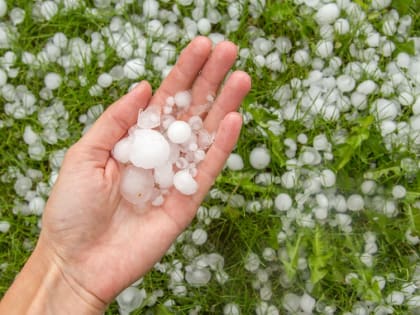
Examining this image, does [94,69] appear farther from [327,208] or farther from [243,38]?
[327,208]

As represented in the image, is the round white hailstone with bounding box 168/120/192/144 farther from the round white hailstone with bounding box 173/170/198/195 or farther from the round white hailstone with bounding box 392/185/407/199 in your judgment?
the round white hailstone with bounding box 392/185/407/199

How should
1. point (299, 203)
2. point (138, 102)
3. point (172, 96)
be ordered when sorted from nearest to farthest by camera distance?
point (138, 102) < point (172, 96) < point (299, 203)

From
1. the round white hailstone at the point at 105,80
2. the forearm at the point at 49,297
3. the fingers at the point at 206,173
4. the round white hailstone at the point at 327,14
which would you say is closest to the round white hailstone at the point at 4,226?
the forearm at the point at 49,297

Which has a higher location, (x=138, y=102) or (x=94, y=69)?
(x=138, y=102)

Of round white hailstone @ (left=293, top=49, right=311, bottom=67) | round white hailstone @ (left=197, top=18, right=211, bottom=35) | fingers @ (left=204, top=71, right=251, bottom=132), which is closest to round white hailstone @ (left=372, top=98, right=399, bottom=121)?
round white hailstone @ (left=293, top=49, right=311, bottom=67)

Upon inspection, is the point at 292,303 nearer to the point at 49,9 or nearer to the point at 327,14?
the point at 327,14

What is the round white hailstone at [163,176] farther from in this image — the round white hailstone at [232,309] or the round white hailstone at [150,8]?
the round white hailstone at [150,8]

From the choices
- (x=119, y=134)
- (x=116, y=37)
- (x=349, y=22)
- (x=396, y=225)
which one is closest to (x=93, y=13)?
(x=116, y=37)
